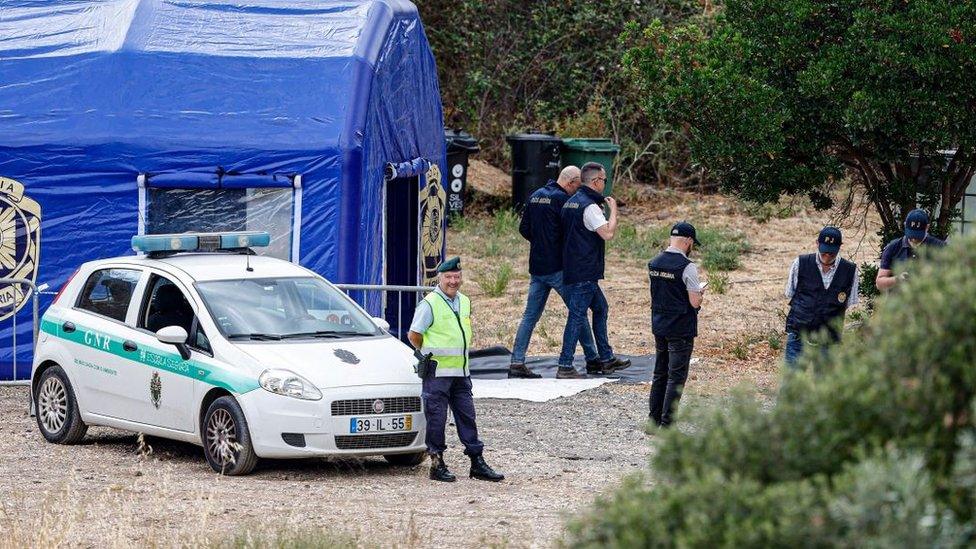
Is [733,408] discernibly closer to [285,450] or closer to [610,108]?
[285,450]

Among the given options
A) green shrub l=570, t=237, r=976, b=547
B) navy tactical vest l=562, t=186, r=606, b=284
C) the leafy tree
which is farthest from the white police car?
green shrub l=570, t=237, r=976, b=547

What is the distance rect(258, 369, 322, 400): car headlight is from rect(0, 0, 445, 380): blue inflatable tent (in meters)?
3.79

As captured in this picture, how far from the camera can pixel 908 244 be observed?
10.9m

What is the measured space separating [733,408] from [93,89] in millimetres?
10814

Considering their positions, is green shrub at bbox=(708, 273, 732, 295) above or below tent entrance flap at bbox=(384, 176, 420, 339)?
below

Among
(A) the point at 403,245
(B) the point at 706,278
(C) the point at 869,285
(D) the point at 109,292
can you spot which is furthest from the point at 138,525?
(B) the point at 706,278

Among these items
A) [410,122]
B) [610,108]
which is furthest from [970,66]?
[610,108]

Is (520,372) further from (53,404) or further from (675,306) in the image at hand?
(53,404)

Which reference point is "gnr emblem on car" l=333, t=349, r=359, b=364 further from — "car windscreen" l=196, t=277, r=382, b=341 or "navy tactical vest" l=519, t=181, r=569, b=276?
"navy tactical vest" l=519, t=181, r=569, b=276

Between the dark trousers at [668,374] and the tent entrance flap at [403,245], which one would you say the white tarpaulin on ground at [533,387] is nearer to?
the dark trousers at [668,374]

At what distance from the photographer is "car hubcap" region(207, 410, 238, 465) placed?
9.31m

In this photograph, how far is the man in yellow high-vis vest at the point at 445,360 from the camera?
9117 mm

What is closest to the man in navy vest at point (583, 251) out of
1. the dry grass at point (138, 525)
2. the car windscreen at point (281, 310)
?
the car windscreen at point (281, 310)

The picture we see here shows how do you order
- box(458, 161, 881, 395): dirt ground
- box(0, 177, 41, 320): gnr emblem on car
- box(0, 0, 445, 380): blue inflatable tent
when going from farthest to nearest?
box(458, 161, 881, 395): dirt ground
box(0, 177, 41, 320): gnr emblem on car
box(0, 0, 445, 380): blue inflatable tent
